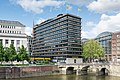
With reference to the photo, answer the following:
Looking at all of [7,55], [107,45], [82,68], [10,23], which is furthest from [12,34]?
[107,45]

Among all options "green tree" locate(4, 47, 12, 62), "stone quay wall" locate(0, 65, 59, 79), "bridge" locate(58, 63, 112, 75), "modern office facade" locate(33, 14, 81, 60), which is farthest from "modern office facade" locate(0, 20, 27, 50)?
"bridge" locate(58, 63, 112, 75)

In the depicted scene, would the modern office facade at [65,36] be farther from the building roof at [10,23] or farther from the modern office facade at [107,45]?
the building roof at [10,23]

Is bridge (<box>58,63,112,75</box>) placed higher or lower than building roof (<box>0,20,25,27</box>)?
lower

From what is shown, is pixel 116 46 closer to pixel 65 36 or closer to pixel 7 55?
pixel 65 36

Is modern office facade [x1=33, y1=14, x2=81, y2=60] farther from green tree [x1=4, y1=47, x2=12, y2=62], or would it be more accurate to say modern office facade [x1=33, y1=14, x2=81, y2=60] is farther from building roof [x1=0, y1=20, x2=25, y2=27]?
green tree [x1=4, y1=47, x2=12, y2=62]

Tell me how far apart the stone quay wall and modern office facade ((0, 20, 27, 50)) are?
3335cm

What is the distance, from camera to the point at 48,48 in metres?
188

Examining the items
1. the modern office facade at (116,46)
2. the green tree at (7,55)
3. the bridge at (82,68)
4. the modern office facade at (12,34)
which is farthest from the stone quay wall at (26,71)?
the modern office facade at (116,46)

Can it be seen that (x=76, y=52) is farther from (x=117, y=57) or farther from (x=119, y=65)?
(x=119, y=65)

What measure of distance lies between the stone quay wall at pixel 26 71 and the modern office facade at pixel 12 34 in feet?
109

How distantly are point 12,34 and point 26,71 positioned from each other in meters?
39.3

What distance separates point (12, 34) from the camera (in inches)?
5349

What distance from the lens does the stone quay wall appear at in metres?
96.6

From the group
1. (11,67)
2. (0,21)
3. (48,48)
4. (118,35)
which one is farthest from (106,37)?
(11,67)
